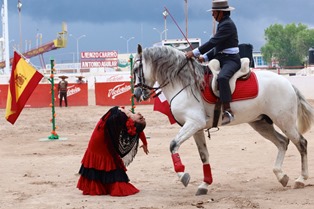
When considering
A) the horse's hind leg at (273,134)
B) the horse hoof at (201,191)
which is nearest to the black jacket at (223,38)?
the horse's hind leg at (273,134)

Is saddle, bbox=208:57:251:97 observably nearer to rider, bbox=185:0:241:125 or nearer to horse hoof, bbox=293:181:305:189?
rider, bbox=185:0:241:125

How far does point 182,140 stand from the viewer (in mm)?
8938

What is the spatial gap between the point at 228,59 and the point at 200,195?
1933mm

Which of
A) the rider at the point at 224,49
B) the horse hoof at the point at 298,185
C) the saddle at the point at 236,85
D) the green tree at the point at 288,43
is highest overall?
the rider at the point at 224,49

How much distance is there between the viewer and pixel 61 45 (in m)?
98.2

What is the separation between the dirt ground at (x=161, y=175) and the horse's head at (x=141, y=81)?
136 centimetres

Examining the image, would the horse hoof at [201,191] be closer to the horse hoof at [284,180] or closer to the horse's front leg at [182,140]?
the horse's front leg at [182,140]

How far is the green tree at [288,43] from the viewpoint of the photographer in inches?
5536

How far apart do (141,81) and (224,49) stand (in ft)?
4.12

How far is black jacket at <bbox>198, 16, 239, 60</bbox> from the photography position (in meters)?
9.37

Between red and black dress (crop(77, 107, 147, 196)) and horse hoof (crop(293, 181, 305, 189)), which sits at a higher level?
red and black dress (crop(77, 107, 147, 196))

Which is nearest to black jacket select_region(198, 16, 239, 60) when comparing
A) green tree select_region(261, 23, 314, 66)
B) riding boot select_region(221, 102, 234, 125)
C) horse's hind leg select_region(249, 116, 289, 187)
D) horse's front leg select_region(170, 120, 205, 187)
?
riding boot select_region(221, 102, 234, 125)

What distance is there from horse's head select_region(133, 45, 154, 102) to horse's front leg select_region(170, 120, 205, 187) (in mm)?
777

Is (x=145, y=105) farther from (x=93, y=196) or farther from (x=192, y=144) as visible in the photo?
(x=93, y=196)
